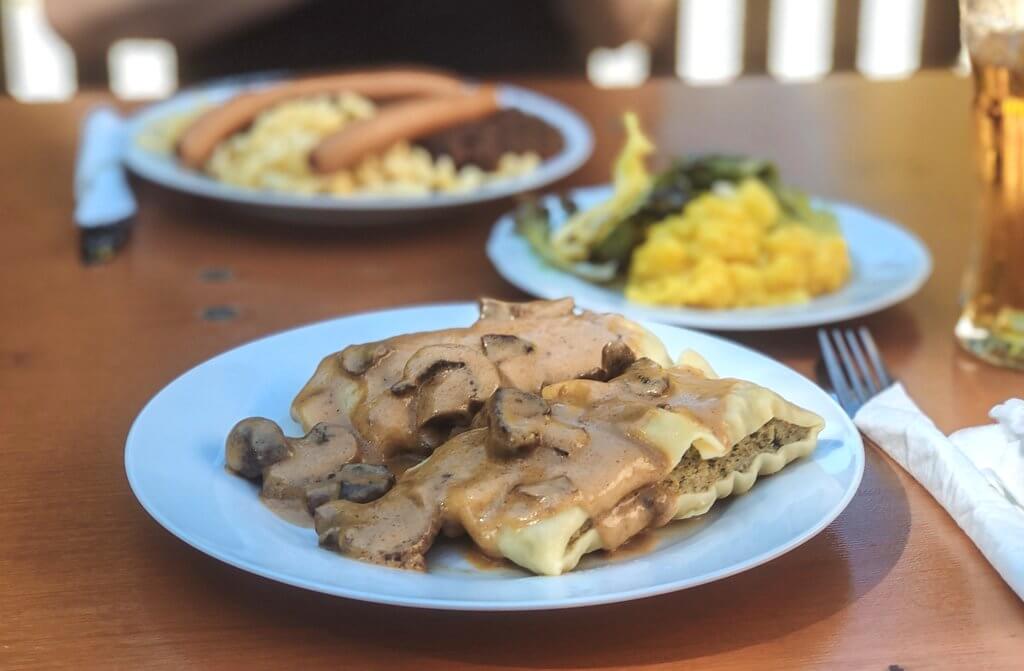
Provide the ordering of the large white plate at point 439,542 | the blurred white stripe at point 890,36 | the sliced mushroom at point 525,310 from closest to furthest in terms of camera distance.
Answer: the large white plate at point 439,542 → the sliced mushroom at point 525,310 → the blurred white stripe at point 890,36

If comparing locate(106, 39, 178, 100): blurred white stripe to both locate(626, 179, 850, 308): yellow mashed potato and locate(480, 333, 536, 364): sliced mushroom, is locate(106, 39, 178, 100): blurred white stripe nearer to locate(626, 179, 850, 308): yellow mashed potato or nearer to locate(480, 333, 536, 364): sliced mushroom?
locate(626, 179, 850, 308): yellow mashed potato

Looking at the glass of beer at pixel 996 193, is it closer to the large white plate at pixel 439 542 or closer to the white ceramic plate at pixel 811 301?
the white ceramic plate at pixel 811 301

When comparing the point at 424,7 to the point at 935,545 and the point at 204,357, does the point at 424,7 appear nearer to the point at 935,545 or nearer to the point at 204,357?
the point at 204,357

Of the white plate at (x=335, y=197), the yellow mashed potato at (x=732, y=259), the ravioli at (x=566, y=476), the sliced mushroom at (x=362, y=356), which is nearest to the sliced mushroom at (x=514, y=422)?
the ravioli at (x=566, y=476)

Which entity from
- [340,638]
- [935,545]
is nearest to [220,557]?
[340,638]

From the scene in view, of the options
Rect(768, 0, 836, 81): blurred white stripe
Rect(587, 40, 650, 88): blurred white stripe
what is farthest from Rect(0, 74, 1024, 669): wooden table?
Rect(587, 40, 650, 88): blurred white stripe

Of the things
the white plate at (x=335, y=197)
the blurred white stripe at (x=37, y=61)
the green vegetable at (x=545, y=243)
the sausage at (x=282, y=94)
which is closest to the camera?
the green vegetable at (x=545, y=243)
